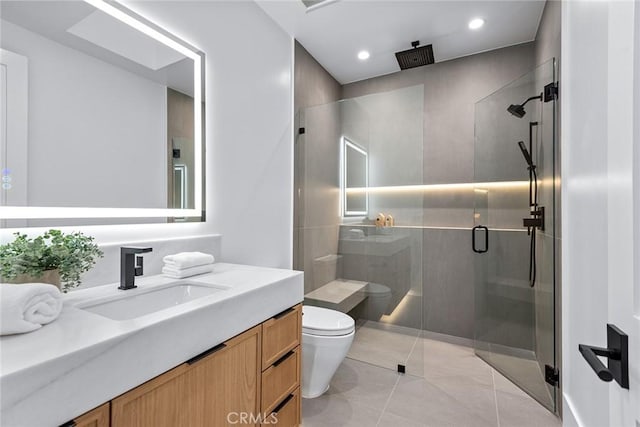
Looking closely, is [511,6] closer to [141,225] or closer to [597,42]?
[597,42]

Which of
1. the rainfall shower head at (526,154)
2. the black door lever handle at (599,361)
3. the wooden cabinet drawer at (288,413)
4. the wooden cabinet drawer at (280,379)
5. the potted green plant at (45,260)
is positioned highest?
the rainfall shower head at (526,154)

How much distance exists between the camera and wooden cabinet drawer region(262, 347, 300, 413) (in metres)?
1.28

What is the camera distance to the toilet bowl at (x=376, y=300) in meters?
2.55

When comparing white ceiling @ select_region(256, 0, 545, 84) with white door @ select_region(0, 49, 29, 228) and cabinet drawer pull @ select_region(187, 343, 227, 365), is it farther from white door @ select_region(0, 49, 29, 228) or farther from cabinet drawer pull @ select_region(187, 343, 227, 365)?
cabinet drawer pull @ select_region(187, 343, 227, 365)

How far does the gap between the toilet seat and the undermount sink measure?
805 millimetres

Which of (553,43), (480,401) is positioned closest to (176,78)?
(553,43)

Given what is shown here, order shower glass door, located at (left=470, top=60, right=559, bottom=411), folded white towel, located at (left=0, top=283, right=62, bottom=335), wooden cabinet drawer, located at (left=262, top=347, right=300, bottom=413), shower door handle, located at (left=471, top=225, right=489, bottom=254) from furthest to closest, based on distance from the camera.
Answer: shower door handle, located at (left=471, top=225, right=489, bottom=254) → shower glass door, located at (left=470, top=60, right=559, bottom=411) → wooden cabinet drawer, located at (left=262, top=347, right=300, bottom=413) → folded white towel, located at (left=0, top=283, right=62, bottom=335)

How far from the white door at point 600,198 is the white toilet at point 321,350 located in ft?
3.56

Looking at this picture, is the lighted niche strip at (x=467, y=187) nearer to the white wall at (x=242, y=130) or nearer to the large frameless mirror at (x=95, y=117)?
the white wall at (x=242, y=130)

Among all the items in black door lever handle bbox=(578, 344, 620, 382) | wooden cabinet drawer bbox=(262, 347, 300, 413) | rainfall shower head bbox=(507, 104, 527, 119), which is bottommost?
wooden cabinet drawer bbox=(262, 347, 300, 413)

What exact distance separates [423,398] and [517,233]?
55.5 inches

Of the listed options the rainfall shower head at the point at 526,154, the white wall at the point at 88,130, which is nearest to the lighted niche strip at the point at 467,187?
the rainfall shower head at the point at 526,154

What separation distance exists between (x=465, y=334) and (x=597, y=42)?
2.57 meters

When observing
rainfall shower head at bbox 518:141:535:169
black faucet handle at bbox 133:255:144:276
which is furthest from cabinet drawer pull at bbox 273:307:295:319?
rainfall shower head at bbox 518:141:535:169
